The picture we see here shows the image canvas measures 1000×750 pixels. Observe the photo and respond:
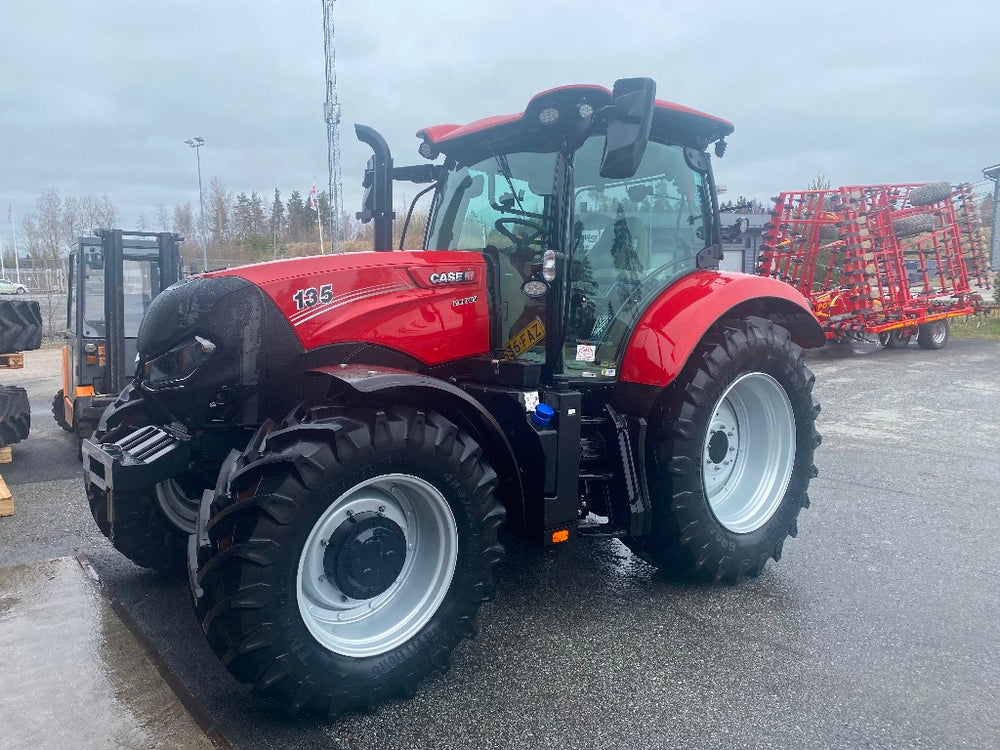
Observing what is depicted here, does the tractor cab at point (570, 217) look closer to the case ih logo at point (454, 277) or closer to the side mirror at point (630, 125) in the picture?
the side mirror at point (630, 125)

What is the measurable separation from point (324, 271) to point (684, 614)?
2352 millimetres

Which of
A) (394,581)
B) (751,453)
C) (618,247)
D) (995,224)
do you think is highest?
(995,224)

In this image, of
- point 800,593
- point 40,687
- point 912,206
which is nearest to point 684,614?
point 800,593

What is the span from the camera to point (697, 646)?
135 inches

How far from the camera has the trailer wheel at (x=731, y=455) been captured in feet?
12.5

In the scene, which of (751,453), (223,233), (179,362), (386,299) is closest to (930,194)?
(751,453)

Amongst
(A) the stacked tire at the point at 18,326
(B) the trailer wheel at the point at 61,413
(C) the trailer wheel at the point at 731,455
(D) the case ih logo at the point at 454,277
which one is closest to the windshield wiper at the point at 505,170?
(D) the case ih logo at the point at 454,277

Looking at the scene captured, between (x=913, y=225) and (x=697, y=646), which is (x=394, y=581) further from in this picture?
(x=913, y=225)

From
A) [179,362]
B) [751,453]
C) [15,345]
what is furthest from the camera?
[15,345]

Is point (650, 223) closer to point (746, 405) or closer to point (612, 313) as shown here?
point (612, 313)

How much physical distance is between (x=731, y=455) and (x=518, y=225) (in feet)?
6.00

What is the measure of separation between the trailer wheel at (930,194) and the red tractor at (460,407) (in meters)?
12.0

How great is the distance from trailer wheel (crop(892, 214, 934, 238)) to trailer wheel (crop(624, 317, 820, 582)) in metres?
11.7

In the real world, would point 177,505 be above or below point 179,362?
below
